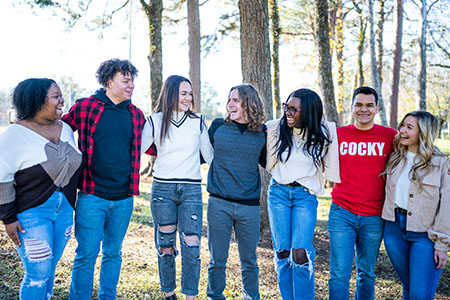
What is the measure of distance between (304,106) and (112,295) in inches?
94.8

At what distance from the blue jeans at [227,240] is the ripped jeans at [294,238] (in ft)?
0.72

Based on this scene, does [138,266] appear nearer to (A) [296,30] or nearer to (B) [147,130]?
(B) [147,130]

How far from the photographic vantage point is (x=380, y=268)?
17.4ft

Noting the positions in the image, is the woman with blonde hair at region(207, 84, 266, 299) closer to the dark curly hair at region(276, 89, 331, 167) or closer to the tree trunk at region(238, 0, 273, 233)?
the dark curly hair at region(276, 89, 331, 167)

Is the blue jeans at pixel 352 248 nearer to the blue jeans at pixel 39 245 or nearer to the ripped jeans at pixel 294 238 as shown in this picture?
the ripped jeans at pixel 294 238

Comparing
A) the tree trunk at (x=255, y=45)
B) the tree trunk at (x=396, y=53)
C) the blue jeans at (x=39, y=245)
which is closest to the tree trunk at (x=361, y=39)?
the tree trunk at (x=396, y=53)

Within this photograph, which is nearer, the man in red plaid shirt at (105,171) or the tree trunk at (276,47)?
the man in red plaid shirt at (105,171)

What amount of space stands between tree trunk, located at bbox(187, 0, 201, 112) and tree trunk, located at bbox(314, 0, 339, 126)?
182 inches

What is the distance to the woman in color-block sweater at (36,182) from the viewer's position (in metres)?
2.61

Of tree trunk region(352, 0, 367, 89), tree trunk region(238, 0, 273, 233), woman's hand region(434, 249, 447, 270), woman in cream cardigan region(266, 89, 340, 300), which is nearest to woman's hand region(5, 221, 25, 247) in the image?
woman in cream cardigan region(266, 89, 340, 300)

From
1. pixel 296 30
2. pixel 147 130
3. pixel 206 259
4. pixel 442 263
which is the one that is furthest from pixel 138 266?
pixel 296 30

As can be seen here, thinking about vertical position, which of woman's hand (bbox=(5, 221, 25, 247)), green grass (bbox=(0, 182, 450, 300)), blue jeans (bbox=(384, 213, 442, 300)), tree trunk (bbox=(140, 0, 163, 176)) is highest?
tree trunk (bbox=(140, 0, 163, 176))

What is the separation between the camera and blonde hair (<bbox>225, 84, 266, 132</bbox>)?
10.9 ft

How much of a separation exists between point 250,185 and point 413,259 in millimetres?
1469
